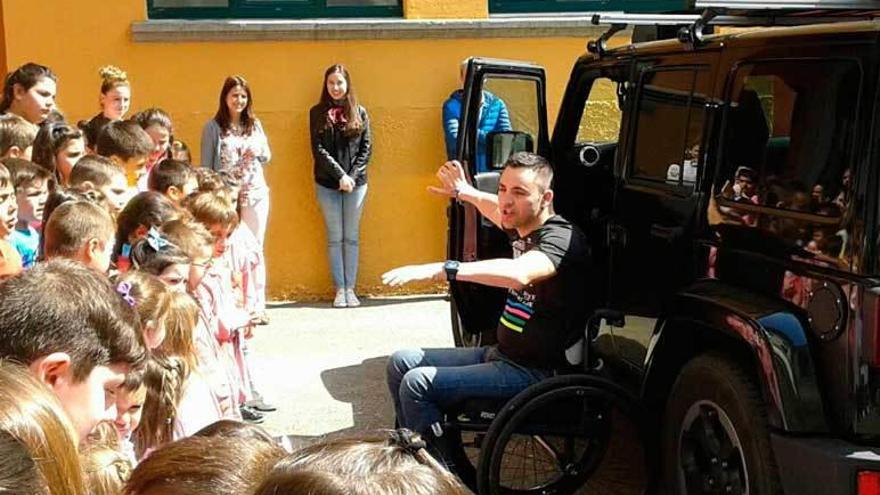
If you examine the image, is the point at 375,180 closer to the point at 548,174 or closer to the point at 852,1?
the point at 548,174

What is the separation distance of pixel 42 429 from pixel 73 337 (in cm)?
74

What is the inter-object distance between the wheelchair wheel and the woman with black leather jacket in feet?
13.5

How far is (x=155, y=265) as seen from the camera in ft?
12.4

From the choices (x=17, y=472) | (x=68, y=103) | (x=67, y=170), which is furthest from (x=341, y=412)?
(x=17, y=472)

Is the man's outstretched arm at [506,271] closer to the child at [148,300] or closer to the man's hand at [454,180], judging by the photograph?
the man's hand at [454,180]

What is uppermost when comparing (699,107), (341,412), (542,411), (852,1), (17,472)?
(852,1)

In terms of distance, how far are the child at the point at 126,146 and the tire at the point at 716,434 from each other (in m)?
3.07

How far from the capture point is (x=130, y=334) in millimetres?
2414

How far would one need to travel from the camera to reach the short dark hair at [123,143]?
5609mm

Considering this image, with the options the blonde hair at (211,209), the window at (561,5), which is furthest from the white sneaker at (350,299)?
the blonde hair at (211,209)

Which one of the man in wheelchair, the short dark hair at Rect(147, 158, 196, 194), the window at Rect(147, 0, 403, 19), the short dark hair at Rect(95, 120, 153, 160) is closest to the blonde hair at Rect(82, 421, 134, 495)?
the man in wheelchair

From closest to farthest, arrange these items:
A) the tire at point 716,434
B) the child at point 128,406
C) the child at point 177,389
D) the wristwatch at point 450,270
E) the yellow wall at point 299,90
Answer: the child at point 128,406, the child at point 177,389, the tire at point 716,434, the wristwatch at point 450,270, the yellow wall at point 299,90

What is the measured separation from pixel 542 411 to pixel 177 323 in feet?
5.42

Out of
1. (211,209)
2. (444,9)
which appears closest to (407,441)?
(211,209)
